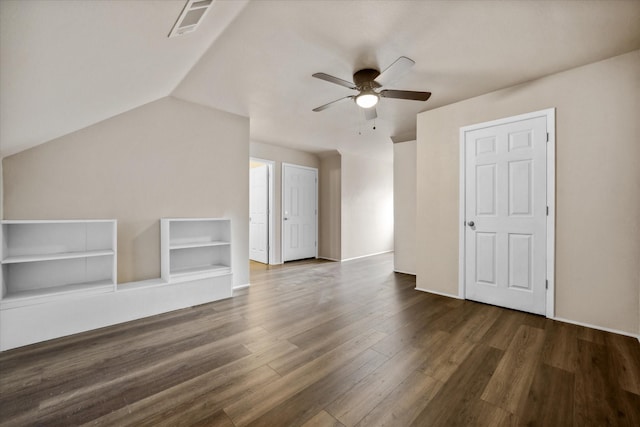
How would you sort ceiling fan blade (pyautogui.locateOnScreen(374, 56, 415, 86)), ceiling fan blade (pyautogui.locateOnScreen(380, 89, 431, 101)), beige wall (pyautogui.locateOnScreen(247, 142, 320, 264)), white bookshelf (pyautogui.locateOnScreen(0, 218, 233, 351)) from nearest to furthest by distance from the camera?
ceiling fan blade (pyautogui.locateOnScreen(374, 56, 415, 86)) → white bookshelf (pyautogui.locateOnScreen(0, 218, 233, 351)) → ceiling fan blade (pyautogui.locateOnScreen(380, 89, 431, 101)) → beige wall (pyautogui.locateOnScreen(247, 142, 320, 264))

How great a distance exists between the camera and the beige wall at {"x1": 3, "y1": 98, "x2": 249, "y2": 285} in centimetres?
257

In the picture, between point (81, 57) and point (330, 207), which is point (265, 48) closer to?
point (81, 57)

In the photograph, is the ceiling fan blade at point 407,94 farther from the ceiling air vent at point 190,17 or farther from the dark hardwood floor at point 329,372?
the dark hardwood floor at point 329,372

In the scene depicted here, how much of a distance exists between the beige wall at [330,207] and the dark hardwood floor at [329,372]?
322 cm

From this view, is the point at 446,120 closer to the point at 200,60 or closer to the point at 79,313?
the point at 200,60

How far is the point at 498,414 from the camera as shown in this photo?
146 centimetres

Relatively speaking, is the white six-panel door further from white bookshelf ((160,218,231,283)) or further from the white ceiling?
white bookshelf ((160,218,231,283))

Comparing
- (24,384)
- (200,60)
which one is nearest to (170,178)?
(200,60)

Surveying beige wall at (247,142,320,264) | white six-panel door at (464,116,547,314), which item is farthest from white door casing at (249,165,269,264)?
white six-panel door at (464,116,547,314)

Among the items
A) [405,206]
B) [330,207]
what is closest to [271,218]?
[330,207]

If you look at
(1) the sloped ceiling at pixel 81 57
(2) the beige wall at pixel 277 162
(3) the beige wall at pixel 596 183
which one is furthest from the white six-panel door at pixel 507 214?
(2) the beige wall at pixel 277 162

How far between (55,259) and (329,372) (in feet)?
8.64

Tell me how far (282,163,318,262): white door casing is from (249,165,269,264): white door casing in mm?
356

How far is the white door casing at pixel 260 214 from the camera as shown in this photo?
5.69m
